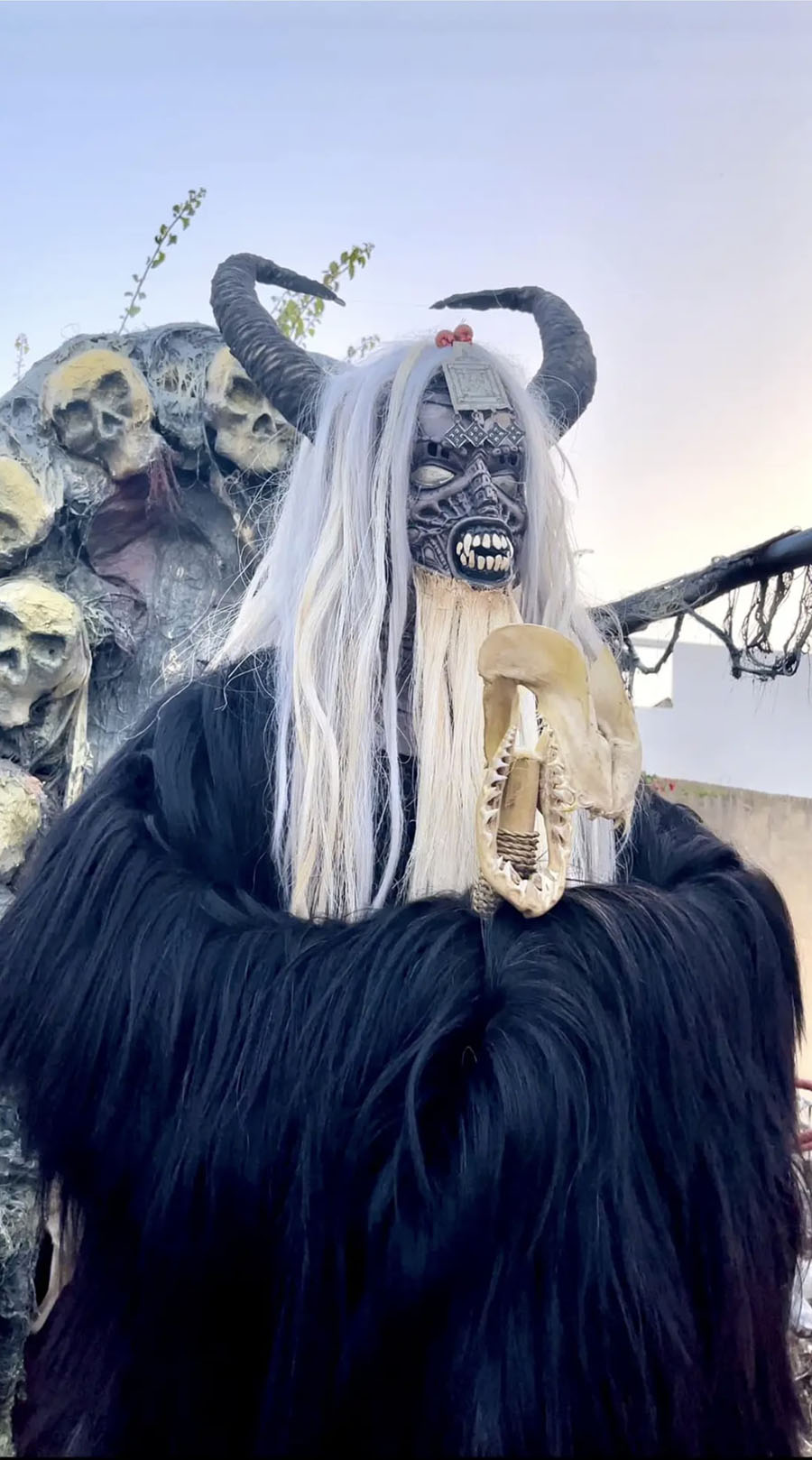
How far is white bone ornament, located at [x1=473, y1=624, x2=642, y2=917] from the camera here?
2.39 feet

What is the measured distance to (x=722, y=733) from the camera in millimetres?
3264

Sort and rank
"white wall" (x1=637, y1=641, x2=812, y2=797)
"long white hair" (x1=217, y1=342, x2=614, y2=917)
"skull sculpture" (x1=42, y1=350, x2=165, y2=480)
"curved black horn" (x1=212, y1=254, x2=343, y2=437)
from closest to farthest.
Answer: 1. "long white hair" (x1=217, y1=342, x2=614, y2=917)
2. "curved black horn" (x1=212, y1=254, x2=343, y2=437)
3. "skull sculpture" (x1=42, y1=350, x2=165, y2=480)
4. "white wall" (x1=637, y1=641, x2=812, y2=797)

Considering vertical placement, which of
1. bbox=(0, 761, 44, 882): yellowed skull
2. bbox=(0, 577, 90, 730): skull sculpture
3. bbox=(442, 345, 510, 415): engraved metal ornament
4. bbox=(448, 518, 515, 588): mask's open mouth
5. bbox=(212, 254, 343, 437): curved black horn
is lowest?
bbox=(0, 761, 44, 882): yellowed skull

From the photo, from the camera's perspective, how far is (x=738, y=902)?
0.90 m

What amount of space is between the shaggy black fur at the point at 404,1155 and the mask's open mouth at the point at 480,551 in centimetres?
35

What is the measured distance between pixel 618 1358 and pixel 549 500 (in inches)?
31.9

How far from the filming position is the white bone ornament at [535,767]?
0.73m

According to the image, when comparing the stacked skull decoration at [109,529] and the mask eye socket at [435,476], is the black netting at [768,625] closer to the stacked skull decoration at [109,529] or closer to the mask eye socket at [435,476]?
the mask eye socket at [435,476]

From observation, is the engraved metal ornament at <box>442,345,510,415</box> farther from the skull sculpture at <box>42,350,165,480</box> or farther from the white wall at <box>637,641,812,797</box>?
the white wall at <box>637,641,812,797</box>

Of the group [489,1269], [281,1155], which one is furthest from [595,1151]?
[281,1155]

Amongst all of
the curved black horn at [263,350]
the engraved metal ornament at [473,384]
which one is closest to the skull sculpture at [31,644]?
the curved black horn at [263,350]

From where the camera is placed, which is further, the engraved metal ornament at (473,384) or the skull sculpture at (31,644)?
the skull sculpture at (31,644)

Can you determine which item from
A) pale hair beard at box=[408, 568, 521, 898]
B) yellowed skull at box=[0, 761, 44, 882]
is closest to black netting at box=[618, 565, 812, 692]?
pale hair beard at box=[408, 568, 521, 898]

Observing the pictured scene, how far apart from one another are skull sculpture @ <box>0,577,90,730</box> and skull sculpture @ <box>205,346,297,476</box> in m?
0.45
